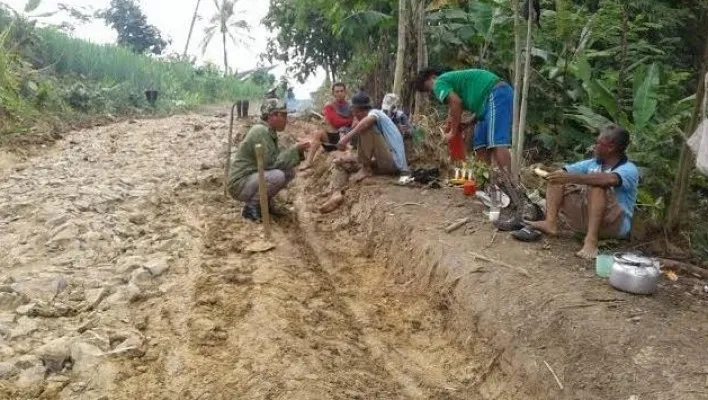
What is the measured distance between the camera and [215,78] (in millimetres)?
23938

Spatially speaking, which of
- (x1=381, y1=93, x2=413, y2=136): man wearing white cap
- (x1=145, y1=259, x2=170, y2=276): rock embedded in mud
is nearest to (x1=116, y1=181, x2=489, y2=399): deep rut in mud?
(x1=145, y1=259, x2=170, y2=276): rock embedded in mud

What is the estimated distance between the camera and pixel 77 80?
52.4 feet

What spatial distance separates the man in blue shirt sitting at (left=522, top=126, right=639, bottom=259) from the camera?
4.21 meters

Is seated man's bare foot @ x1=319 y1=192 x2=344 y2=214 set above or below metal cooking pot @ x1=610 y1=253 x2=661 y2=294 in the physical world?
below

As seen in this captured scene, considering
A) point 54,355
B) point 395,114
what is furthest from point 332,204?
point 54,355

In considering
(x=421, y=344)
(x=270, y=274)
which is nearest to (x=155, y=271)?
(x=270, y=274)

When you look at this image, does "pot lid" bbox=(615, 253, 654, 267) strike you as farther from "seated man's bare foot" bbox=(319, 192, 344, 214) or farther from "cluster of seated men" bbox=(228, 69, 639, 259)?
"seated man's bare foot" bbox=(319, 192, 344, 214)

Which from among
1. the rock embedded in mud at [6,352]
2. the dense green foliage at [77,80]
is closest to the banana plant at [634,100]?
the rock embedded in mud at [6,352]

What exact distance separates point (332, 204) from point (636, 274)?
3.41 meters

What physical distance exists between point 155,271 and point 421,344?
74.9 inches

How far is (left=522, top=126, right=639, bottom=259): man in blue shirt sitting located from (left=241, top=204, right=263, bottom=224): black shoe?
257 centimetres

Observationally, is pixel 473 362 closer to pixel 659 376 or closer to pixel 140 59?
pixel 659 376

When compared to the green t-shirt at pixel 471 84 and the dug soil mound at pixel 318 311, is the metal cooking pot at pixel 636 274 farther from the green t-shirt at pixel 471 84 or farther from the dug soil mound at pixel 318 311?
the green t-shirt at pixel 471 84

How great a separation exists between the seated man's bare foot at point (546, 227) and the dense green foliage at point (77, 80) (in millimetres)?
8200
